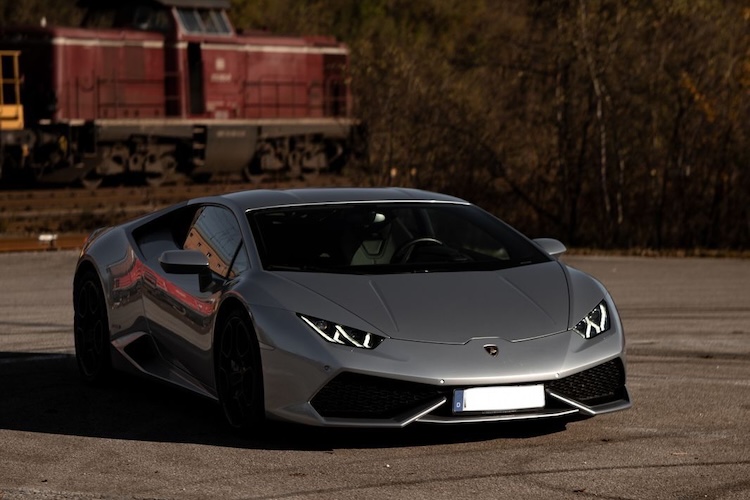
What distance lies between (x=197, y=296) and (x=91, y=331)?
5.51 ft

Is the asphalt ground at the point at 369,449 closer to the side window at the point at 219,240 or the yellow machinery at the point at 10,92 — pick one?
the side window at the point at 219,240

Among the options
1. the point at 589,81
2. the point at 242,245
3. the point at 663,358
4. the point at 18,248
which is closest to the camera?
the point at 242,245

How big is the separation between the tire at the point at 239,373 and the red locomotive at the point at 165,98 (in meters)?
18.5

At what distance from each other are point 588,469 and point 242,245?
90.2 inches

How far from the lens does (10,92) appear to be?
27.6 metres

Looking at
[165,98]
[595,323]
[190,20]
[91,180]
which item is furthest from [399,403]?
[190,20]

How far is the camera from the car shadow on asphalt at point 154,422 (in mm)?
7016

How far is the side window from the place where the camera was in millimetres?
7598

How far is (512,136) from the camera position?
2358cm

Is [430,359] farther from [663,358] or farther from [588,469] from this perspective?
[663,358]

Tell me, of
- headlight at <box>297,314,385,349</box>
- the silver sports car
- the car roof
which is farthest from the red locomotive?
headlight at <box>297,314,385,349</box>

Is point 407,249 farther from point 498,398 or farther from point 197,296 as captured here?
point 498,398

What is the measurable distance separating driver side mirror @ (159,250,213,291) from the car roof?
0.46 metres

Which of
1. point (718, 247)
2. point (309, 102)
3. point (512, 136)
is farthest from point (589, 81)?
point (309, 102)
